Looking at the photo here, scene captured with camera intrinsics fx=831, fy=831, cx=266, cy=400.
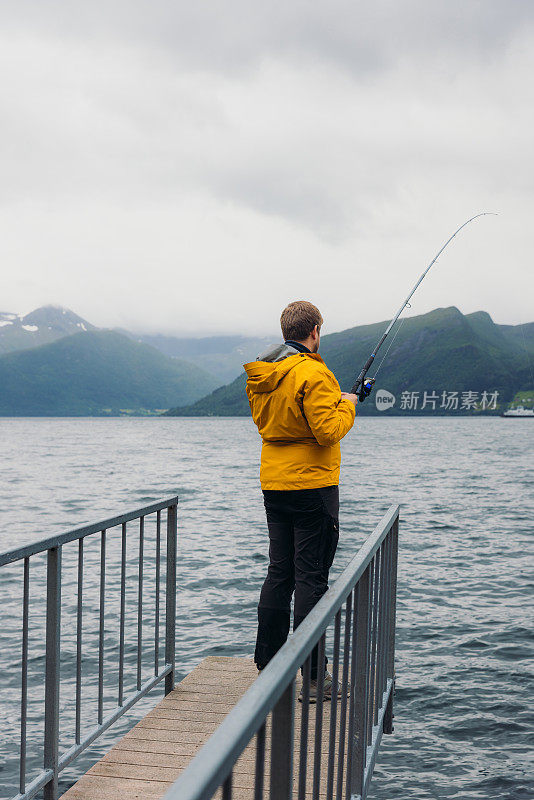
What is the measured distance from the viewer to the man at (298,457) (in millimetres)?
4070

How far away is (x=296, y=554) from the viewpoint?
4.32 meters

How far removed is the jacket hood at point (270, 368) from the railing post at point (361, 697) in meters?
1.30

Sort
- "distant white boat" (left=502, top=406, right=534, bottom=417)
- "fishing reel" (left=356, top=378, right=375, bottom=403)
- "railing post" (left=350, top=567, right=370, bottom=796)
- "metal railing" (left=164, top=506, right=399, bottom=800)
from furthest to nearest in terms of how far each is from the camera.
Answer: "distant white boat" (left=502, top=406, right=534, bottom=417), "fishing reel" (left=356, top=378, right=375, bottom=403), "railing post" (left=350, top=567, right=370, bottom=796), "metal railing" (left=164, top=506, right=399, bottom=800)

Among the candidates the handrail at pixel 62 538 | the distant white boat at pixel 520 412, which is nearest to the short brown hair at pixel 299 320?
the handrail at pixel 62 538

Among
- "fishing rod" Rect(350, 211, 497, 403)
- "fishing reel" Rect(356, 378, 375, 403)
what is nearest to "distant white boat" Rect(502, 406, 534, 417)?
"fishing rod" Rect(350, 211, 497, 403)

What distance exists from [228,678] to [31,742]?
2.40 metres

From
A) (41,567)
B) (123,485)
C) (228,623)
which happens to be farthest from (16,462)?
(228,623)

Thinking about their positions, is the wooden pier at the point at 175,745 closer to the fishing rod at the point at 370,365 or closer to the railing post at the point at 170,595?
the railing post at the point at 170,595

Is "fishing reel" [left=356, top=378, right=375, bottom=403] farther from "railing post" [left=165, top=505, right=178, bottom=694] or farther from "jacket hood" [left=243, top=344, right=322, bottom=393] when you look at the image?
"railing post" [left=165, top=505, right=178, bottom=694]

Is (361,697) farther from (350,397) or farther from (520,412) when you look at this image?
(520,412)

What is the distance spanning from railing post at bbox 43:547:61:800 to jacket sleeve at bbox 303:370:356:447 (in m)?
1.45

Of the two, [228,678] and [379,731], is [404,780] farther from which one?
[379,731]

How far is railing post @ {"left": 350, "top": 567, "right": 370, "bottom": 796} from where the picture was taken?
3061mm

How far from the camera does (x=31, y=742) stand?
6.63m
